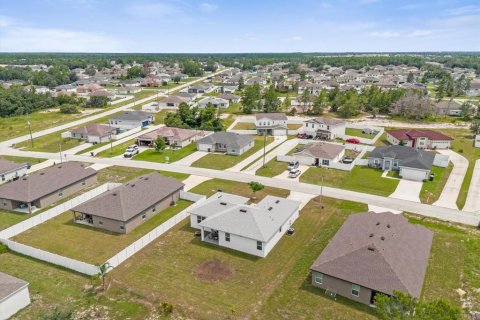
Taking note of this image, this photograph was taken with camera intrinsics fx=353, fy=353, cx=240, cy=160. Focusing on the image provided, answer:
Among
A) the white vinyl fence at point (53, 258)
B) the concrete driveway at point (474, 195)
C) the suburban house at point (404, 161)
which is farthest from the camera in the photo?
the suburban house at point (404, 161)

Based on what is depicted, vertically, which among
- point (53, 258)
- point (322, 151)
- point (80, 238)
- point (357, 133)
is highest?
point (322, 151)

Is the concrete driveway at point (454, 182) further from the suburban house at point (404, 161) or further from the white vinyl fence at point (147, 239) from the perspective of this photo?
the white vinyl fence at point (147, 239)

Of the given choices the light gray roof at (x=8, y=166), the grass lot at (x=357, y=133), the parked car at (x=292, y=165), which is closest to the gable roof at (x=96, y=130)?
the light gray roof at (x=8, y=166)

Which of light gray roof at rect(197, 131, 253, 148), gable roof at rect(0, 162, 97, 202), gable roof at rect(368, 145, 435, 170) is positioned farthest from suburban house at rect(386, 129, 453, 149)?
gable roof at rect(0, 162, 97, 202)

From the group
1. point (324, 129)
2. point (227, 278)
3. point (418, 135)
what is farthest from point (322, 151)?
point (227, 278)

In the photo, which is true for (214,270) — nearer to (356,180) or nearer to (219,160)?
(356,180)

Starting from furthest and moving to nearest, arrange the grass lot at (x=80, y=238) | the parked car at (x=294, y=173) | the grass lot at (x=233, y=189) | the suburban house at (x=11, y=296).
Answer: the parked car at (x=294, y=173), the grass lot at (x=233, y=189), the grass lot at (x=80, y=238), the suburban house at (x=11, y=296)

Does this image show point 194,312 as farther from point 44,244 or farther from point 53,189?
point 53,189

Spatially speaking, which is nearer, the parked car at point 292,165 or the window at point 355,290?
the window at point 355,290
